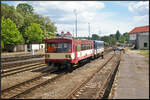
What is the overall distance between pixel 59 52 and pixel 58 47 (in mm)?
457

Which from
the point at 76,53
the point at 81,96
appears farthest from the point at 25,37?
the point at 81,96

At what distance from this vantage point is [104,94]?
28.8 feet

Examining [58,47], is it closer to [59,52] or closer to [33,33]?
[59,52]

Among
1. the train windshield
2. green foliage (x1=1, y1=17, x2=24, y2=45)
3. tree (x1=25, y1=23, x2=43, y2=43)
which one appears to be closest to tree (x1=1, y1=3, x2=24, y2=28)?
tree (x1=25, y1=23, x2=43, y2=43)

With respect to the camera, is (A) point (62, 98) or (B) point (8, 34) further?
(B) point (8, 34)

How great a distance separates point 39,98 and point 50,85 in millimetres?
2386

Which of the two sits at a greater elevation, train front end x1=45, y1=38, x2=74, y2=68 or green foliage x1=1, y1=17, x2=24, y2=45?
green foliage x1=1, y1=17, x2=24, y2=45

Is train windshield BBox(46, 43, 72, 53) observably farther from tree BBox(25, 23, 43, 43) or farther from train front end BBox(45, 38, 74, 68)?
tree BBox(25, 23, 43, 43)

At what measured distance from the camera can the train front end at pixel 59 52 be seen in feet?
Answer: 48.1

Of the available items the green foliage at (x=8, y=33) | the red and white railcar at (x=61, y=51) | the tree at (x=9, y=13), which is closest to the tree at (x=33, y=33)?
the tree at (x=9, y=13)

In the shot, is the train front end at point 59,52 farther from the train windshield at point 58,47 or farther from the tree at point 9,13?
the tree at point 9,13

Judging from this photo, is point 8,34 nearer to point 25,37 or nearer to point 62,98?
point 25,37

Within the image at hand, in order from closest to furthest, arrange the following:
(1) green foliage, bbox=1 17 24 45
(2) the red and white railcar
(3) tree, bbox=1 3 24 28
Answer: (2) the red and white railcar
(1) green foliage, bbox=1 17 24 45
(3) tree, bbox=1 3 24 28

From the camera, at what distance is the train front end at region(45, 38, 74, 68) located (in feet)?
48.1
